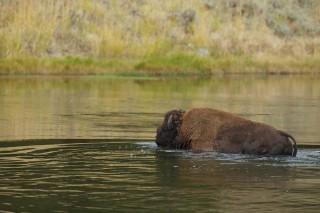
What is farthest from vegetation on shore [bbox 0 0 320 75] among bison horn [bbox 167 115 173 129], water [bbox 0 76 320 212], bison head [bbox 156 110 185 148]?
bison horn [bbox 167 115 173 129]

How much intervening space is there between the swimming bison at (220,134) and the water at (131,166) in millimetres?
328

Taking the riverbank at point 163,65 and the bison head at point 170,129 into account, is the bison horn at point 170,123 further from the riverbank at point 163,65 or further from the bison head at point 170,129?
the riverbank at point 163,65

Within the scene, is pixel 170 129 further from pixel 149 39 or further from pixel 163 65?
pixel 149 39

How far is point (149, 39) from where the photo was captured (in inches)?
2564

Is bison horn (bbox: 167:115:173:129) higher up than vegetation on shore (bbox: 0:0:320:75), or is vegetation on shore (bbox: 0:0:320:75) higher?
vegetation on shore (bbox: 0:0:320:75)

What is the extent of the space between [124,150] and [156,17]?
49597 mm

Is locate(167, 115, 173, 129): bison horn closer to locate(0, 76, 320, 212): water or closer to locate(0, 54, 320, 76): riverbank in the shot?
locate(0, 76, 320, 212): water

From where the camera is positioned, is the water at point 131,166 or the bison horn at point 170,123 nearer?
the water at point 131,166

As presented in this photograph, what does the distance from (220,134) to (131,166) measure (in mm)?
2670

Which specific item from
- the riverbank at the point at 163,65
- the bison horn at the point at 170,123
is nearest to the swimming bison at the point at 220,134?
the bison horn at the point at 170,123

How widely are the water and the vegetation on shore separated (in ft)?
82.1

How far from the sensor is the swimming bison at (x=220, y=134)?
17.8 metres

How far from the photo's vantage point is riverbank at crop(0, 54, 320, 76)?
5631 cm

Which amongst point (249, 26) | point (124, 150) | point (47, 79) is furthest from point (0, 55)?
point (124, 150)
